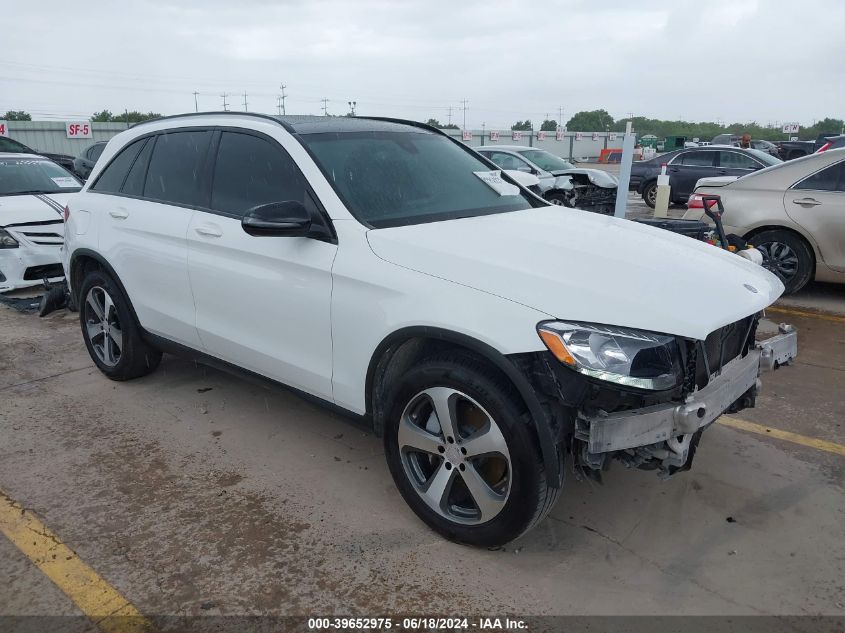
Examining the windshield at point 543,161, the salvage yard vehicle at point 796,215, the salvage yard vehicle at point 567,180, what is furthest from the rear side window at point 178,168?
the windshield at point 543,161

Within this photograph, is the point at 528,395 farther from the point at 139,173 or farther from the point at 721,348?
the point at 139,173

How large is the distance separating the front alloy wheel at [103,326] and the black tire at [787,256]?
19.6 feet

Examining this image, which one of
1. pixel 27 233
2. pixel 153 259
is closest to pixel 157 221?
pixel 153 259

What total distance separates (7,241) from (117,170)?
3.12 metres

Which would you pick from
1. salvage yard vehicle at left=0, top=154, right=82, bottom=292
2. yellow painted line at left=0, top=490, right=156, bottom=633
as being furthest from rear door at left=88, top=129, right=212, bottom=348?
salvage yard vehicle at left=0, top=154, right=82, bottom=292

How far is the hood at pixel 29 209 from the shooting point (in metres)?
6.80

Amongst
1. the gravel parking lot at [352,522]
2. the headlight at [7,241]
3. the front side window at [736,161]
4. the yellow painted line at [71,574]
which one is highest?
the front side window at [736,161]

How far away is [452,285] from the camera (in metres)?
2.63

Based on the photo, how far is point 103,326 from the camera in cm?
465

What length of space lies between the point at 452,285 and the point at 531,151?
11.6m

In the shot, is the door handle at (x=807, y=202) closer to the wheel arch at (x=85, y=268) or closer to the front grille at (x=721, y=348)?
the front grille at (x=721, y=348)

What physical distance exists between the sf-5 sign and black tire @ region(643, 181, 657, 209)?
24031 mm

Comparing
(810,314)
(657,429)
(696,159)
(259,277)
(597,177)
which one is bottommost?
(810,314)

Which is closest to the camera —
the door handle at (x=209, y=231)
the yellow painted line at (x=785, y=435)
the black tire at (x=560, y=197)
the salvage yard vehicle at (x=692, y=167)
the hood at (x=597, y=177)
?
the door handle at (x=209, y=231)
